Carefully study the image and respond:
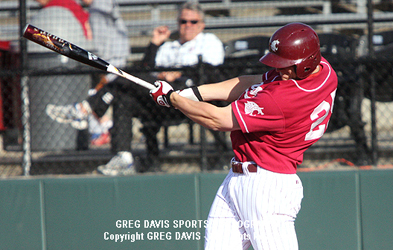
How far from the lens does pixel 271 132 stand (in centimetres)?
205

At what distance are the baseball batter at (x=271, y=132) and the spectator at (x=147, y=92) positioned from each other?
1778mm

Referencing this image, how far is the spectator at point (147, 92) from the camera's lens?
3.96 metres

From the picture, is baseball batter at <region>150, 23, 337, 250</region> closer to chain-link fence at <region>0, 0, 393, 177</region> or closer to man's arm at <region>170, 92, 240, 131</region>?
man's arm at <region>170, 92, 240, 131</region>

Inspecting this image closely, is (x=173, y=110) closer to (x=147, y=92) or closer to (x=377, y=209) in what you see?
(x=147, y=92)

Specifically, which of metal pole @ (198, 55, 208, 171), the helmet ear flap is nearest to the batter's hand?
the helmet ear flap

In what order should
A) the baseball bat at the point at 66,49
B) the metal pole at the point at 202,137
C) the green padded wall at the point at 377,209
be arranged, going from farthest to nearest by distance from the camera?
1. the metal pole at the point at 202,137
2. the green padded wall at the point at 377,209
3. the baseball bat at the point at 66,49

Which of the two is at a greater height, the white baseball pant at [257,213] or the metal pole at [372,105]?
the metal pole at [372,105]

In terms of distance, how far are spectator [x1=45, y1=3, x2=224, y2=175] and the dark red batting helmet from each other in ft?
6.22

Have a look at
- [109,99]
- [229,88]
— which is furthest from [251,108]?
[109,99]

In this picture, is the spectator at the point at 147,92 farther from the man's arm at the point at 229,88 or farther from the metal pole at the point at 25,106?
the man's arm at the point at 229,88

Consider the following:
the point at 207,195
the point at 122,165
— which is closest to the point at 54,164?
the point at 122,165

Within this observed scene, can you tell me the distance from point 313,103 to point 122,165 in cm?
230

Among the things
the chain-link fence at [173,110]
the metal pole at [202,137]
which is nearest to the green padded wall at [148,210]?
the metal pole at [202,137]

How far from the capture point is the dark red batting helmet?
77.4 inches
